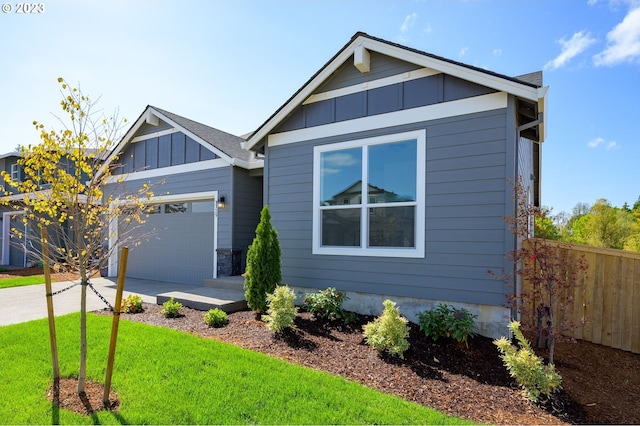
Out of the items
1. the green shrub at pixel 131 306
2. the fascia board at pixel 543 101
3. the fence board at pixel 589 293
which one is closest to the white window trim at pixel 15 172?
the green shrub at pixel 131 306

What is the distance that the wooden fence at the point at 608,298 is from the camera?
541cm

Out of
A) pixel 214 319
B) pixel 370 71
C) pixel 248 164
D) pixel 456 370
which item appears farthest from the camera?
pixel 248 164

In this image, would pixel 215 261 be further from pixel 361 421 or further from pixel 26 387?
pixel 361 421

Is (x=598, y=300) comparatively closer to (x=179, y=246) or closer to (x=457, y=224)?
(x=457, y=224)

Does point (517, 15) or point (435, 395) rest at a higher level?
point (517, 15)

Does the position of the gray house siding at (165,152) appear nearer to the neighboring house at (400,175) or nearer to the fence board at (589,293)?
the neighboring house at (400,175)

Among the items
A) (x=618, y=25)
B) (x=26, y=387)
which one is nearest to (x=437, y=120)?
(x=618, y=25)

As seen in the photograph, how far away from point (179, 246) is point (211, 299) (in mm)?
3864

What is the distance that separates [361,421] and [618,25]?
7.40 meters

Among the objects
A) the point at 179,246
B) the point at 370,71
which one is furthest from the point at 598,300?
the point at 179,246

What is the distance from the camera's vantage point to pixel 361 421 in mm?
2979

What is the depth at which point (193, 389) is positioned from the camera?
11.2 feet

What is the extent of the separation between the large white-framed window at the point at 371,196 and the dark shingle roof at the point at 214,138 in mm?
3676

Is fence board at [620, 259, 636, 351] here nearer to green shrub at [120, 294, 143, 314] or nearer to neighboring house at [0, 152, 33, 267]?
green shrub at [120, 294, 143, 314]
